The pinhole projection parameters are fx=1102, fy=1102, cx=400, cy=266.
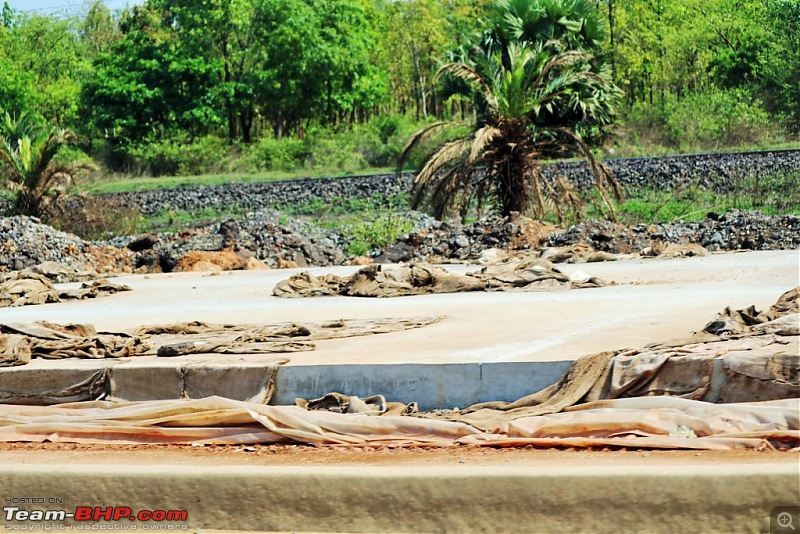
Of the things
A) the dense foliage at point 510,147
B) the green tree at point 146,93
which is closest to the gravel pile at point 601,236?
the dense foliage at point 510,147

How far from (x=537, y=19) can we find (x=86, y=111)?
31340mm

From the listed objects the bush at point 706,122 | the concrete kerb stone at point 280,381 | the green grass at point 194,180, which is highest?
the bush at point 706,122

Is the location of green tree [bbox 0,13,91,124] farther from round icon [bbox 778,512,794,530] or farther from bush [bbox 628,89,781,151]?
round icon [bbox 778,512,794,530]

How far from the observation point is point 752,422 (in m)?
6.99

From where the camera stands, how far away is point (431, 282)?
14.1m

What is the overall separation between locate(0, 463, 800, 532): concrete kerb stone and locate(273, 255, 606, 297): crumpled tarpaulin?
694 centimetres

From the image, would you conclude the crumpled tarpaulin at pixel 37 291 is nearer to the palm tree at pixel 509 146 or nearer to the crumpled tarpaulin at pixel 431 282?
the crumpled tarpaulin at pixel 431 282

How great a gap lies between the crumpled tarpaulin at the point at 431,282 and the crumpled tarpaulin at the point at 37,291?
10.4 feet

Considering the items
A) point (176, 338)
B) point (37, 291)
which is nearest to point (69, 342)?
point (176, 338)

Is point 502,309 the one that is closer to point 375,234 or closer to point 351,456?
point 351,456

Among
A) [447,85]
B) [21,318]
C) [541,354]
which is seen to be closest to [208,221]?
[447,85]

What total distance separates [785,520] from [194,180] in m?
44.9

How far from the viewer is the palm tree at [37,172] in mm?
28516

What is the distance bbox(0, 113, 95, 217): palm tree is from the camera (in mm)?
28516
